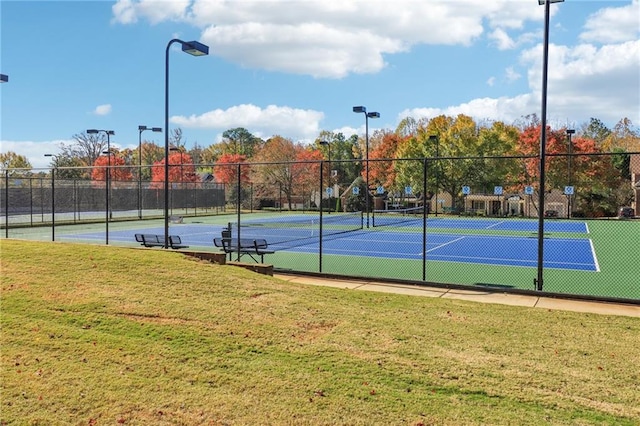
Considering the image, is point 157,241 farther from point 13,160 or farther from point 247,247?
point 13,160

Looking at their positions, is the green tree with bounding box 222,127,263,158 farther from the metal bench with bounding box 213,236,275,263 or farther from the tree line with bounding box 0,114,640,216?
the metal bench with bounding box 213,236,275,263

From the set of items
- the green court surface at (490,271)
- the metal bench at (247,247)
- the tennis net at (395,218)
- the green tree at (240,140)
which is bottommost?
the green court surface at (490,271)

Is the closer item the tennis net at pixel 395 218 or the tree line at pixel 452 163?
the tennis net at pixel 395 218

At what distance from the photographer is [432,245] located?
2288 cm

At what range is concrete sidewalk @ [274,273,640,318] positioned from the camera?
984 centimetres

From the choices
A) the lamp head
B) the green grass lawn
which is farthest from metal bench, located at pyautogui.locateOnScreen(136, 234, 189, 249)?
the green grass lawn

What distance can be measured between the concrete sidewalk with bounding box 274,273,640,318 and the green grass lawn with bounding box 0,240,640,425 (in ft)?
3.70

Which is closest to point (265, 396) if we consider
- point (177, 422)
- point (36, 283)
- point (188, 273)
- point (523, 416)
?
point (177, 422)

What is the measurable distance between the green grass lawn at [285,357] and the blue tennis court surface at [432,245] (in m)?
9.57

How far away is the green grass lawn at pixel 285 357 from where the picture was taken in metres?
4.81

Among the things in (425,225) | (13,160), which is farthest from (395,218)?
(13,160)

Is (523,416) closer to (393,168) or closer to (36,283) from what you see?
(36,283)

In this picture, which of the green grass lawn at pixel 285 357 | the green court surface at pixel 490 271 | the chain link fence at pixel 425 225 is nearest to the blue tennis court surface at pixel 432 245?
the chain link fence at pixel 425 225

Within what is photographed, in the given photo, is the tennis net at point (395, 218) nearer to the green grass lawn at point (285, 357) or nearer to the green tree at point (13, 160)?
the green grass lawn at point (285, 357)
